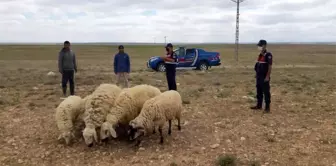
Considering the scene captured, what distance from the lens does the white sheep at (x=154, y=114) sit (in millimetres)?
8234

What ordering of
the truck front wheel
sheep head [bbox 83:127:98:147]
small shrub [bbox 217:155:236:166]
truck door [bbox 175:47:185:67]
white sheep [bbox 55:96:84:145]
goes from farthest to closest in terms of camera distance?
the truck front wheel, truck door [bbox 175:47:185:67], white sheep [bbox 55:96:84:145], sheep head [bbox 83:127:98:147], small shrub [bbox 217:155:236:166]

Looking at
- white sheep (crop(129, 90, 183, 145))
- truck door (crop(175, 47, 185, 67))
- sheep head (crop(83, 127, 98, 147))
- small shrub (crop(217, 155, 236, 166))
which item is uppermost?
truck door (crop(175, 47, 185, 67))

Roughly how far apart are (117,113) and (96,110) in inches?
19.6

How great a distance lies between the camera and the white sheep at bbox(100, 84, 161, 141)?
8219 mm

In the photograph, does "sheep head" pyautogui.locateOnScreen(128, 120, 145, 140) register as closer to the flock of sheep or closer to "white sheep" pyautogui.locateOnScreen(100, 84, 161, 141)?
the flock of sheep

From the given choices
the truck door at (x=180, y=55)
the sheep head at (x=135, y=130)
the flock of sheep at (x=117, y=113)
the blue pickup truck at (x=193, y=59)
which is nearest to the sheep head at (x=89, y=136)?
the flock of sheep at (x=117, y=113)

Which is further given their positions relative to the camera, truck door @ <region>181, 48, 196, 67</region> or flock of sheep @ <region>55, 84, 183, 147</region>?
truck door @ <region>181, 48, 196, 67</region>

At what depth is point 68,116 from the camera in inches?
349

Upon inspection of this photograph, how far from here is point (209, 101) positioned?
43.7ft

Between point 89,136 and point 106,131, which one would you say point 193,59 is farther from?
point 89,136

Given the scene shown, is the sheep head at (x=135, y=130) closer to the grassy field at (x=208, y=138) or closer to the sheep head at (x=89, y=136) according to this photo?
the grassy field at (x=208, y=138)

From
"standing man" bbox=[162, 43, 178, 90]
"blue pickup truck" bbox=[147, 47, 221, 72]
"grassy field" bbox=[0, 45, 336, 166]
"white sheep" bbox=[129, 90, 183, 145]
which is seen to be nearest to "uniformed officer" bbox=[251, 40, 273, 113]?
"grassy field" bbox=[0, 45, 336, 166]

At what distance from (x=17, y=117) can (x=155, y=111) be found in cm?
495

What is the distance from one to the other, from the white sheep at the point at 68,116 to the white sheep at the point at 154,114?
1.52 meters
